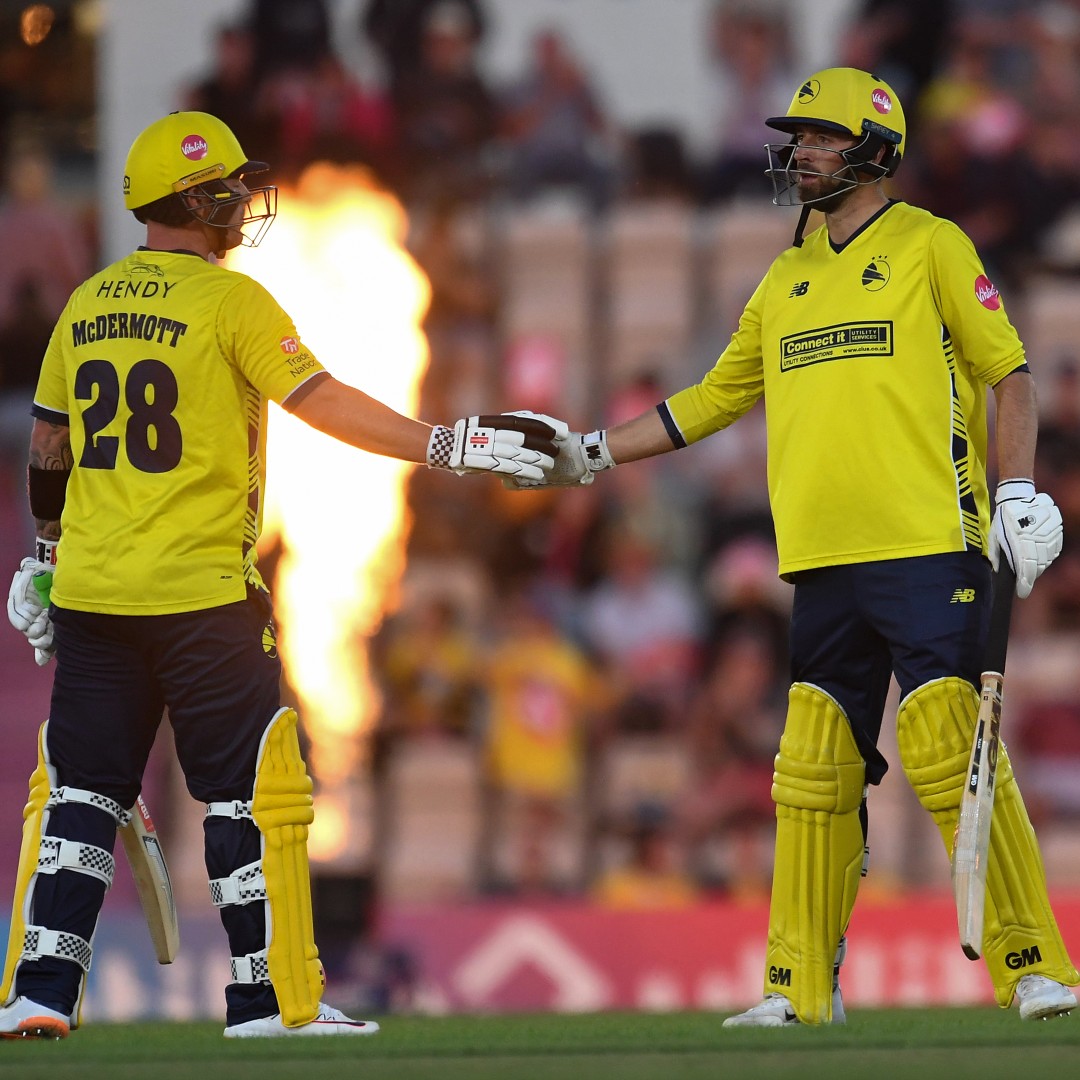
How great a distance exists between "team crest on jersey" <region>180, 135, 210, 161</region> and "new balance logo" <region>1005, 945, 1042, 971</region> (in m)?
2.48

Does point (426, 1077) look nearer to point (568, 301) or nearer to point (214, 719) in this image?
point (214, 719)

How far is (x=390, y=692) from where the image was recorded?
10023 millimetres

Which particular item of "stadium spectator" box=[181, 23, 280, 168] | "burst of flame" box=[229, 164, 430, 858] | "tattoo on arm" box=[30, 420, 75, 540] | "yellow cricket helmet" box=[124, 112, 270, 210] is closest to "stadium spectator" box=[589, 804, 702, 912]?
"burst of flame" box=[229, 164, 430, 858]

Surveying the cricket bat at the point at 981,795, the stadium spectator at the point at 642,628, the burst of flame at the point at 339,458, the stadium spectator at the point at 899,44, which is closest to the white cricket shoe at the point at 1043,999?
the cricket bat at the point at 981,795

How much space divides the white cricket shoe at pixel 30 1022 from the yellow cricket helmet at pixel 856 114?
2.50 meters

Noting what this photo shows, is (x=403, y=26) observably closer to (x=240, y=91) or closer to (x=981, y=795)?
(x=240, y=91)

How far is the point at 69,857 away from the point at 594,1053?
121cm

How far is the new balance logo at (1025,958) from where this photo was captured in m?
4.41

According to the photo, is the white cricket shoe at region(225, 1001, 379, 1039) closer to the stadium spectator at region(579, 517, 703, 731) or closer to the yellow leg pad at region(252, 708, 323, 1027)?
the yellow leg pad at region(252, 708, 323, 1027)

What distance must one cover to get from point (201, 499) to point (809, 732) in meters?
1.41

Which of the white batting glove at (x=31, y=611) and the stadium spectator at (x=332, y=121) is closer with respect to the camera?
the white batting glove at (x=31, y=611)

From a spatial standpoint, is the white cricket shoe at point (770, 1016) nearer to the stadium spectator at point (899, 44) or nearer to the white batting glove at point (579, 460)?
the white batting glove at point (579, 460)

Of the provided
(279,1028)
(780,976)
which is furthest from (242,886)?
(780,976)

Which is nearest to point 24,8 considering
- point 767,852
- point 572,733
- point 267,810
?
point 572,733
